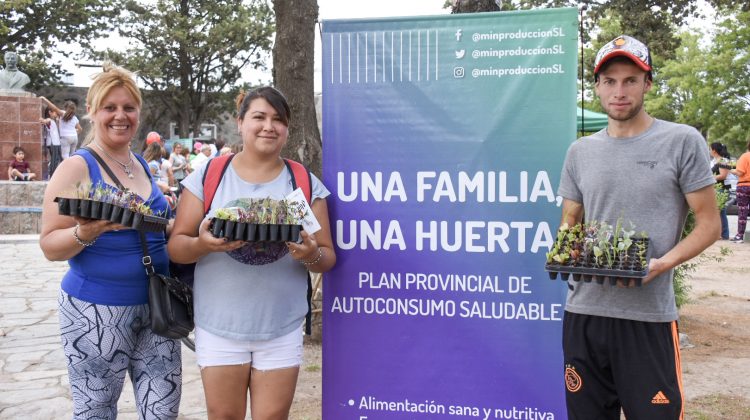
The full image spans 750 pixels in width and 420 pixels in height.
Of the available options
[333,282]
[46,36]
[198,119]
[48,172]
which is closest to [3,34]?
[46,36]

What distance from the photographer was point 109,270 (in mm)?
2758

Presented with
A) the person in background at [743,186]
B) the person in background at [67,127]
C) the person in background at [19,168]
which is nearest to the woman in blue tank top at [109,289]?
the person in background at [743,186]

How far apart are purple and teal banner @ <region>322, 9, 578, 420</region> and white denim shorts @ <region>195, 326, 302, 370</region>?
0.59 meters

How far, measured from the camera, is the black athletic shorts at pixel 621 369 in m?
2.43

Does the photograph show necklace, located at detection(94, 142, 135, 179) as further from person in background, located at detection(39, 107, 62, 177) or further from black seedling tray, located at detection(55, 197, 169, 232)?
person in background, located at detection(39, 107, 62, 177)

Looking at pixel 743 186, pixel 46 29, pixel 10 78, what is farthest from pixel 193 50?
pixel 743 186

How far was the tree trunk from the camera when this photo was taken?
260 inches

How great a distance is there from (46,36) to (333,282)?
114ft

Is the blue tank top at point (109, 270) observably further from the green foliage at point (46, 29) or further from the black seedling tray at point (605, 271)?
the green foliage at point (46, 29)

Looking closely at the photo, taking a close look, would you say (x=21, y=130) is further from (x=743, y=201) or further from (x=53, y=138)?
(x=743, y=201)

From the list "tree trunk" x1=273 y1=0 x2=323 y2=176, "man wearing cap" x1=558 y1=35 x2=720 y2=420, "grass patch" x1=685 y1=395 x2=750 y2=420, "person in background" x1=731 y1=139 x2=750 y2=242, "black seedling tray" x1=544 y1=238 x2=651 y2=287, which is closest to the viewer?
"black seedling tray" x1=544 y1=238 x2=651 y2=287

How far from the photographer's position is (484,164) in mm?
3199

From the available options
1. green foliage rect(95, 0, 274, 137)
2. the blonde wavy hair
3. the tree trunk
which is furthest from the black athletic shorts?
green foliage rect(95, 0, 274, 137)

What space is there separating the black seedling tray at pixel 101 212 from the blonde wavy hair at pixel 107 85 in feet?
1.52
